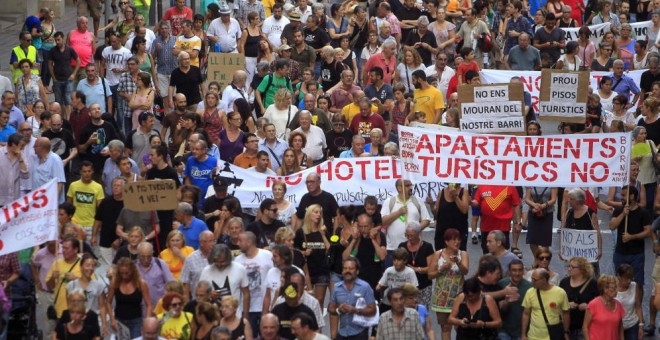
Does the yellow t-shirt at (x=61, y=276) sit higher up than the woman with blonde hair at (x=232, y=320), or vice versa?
the yellow t-shirt at (x=61, y=276)

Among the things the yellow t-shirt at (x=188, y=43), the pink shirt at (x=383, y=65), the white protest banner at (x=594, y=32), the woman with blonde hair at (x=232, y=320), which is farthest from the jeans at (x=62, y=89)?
the woman with blonde hair at (x=232, y=320)

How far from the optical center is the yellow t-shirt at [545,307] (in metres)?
16.9

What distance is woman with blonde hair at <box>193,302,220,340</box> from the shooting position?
15.9 metres

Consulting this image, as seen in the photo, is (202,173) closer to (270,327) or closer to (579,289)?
(579,289)

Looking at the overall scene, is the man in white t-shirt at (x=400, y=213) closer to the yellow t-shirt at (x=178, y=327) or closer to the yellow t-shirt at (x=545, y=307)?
the yellow t-shirt at (x=545, y=307)

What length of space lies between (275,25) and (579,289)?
1196cm

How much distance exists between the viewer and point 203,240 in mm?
17359

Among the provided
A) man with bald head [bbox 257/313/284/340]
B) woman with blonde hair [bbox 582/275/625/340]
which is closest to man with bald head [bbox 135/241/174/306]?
man with bald head [bbox 257/313/284/340]

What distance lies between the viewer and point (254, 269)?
56.6 ft

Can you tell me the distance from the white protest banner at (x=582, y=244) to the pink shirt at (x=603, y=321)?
1.80 metres

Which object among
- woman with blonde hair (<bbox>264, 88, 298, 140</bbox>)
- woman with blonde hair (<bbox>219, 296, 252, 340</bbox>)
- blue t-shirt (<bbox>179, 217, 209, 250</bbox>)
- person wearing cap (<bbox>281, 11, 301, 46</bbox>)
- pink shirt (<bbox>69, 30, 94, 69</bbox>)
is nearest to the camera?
woman with blonde hair (<bbox>219, 296, 252, 340</bbox>)

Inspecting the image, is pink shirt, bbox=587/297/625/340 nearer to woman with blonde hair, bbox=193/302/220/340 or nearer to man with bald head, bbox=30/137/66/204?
woman with blonde hair, bbox=193/302/220/340

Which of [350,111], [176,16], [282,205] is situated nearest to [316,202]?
[282,205]

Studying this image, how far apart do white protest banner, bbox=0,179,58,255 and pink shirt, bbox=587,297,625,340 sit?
5.28 m
